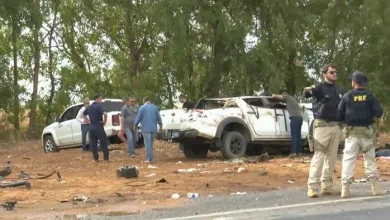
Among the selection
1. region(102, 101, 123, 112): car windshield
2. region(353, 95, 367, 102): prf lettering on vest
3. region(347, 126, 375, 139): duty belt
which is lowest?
region(347, 126, 375, 139): duty belt

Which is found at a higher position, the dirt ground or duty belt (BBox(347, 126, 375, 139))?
duty belt (BBox(347, 126, 375, 139))

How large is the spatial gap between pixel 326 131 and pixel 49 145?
14700 millimetres

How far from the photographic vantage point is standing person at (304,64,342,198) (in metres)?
10.5

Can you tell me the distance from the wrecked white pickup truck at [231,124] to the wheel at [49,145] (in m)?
6.01

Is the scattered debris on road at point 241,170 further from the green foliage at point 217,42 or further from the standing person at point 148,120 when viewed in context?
the green foliage at point 217,42

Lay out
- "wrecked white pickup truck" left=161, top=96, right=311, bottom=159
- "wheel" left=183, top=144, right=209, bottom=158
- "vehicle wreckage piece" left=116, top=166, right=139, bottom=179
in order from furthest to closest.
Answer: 1. "wheel" left=183, top=144, right=209, bottom=158
2. "wrecked white pickup truck" left=161, top=96, right=311, bottom=159
3. "vehicle wreckage piece" left=116, top=166, right=139, bottom=179

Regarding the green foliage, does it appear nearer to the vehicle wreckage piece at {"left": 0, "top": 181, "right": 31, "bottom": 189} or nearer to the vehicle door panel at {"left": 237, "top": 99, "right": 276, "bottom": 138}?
the vehicle door panel at {"left": 237, "top": 99, "right": 276, "bottom": 138}

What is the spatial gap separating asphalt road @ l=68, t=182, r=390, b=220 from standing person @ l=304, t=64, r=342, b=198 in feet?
1.07

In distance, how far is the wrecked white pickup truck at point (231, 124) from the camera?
1753 centimetres

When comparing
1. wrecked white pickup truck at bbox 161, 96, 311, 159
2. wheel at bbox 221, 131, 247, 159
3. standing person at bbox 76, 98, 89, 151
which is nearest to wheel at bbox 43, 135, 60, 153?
standing person at bbox 76, 98, 89, 151

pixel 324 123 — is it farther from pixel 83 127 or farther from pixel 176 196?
pixel 83 127

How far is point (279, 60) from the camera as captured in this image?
2659 centimetres

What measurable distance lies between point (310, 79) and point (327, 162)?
691 inches

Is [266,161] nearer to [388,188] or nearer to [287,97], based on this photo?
[287,97]
